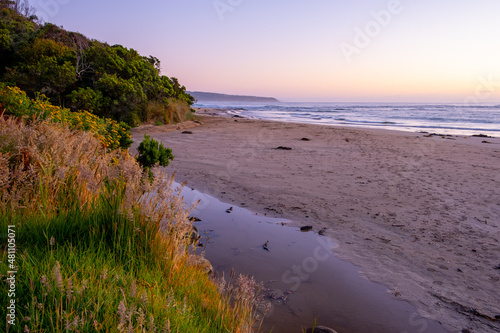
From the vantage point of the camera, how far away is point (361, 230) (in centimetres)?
628

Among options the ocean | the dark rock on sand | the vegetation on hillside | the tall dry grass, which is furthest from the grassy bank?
the ocean

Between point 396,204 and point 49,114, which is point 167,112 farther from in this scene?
point 396,204

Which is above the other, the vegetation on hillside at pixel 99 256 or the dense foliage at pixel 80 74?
the dense foliage at pixel 80 74

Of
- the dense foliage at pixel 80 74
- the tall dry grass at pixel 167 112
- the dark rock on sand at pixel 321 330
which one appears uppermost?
the dense foliage at pixel 80 74

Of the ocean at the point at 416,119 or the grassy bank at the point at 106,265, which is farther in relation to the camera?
the ocean at the point at 416,119

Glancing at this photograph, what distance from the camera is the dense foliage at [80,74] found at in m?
16.4

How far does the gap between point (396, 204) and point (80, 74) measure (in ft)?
57.9

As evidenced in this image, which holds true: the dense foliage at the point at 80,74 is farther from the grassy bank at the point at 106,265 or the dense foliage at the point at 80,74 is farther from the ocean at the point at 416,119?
the ocean at the point at 416,119

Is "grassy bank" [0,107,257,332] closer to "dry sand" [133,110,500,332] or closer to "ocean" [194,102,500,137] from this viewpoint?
"dry sand" [133,110,500,332]

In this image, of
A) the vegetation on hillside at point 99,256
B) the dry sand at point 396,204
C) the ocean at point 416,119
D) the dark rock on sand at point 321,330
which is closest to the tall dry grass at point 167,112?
the dry sand at point 396,204

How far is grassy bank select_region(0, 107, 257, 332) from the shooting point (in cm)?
211

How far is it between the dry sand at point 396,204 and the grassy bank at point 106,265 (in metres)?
2.69

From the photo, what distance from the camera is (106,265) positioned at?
269 cm

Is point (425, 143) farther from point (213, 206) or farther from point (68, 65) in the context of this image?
point (68, 65)
